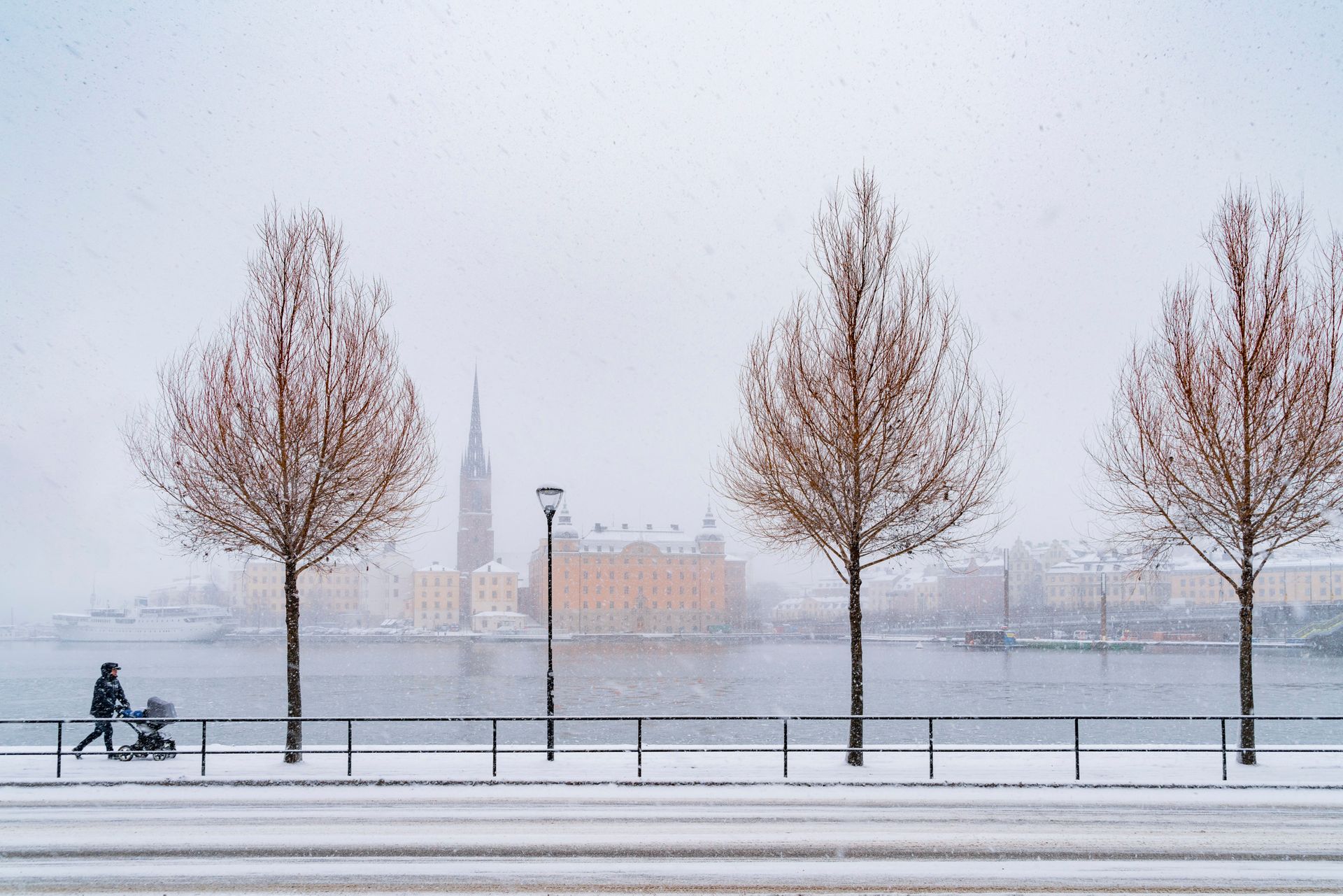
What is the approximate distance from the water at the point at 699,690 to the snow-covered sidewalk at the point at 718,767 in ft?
70.0

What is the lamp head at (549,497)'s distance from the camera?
16453 millimetres

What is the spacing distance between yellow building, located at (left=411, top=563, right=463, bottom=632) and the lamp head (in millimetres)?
145124

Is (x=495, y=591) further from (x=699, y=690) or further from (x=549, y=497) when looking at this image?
(x=549, y=497)

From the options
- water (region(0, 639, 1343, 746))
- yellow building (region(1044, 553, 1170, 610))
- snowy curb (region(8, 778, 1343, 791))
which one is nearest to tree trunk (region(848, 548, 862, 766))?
snowy curb (region(8, 778, 1343, 791))

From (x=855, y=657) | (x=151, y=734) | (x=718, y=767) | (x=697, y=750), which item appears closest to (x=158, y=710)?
(x=151, y=734)

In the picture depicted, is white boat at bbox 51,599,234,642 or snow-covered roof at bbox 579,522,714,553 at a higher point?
snow-covered roof at bbox 579,522,714,553

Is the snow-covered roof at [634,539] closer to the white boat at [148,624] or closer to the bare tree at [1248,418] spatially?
A: the white boat at [148,624]

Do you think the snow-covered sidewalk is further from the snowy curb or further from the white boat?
the white boat

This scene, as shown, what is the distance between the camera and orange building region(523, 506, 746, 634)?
5694 inches

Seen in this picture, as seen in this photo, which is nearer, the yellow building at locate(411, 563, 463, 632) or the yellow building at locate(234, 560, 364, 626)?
the yellow building at locate(234, 560, 364, 626)

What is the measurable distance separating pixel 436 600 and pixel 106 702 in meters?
147

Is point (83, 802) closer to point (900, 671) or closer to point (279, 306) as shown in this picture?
point (279, 306)

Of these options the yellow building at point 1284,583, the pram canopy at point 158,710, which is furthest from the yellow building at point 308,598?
the pram canopy at point 158,710

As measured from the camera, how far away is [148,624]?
508 feet
